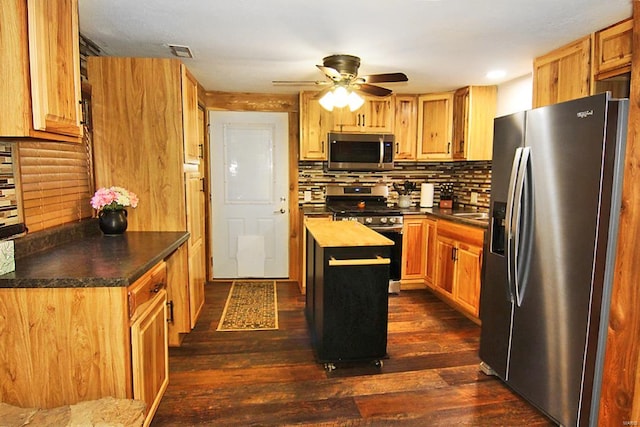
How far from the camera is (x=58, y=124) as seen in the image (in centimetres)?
160

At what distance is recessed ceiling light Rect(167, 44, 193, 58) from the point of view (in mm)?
2703

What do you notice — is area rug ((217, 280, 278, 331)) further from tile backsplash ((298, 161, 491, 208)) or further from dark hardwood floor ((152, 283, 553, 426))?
tile backsplash ((298, 161, 491, 208))

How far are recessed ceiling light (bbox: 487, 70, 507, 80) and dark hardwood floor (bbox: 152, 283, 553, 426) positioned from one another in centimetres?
231

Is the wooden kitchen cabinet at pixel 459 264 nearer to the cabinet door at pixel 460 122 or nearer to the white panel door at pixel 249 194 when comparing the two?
the cabinet door at pixel 460 122

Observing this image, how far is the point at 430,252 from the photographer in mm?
4082

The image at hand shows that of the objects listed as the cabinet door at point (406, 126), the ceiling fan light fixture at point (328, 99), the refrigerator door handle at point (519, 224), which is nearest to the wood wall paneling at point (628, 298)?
the refrigerator door handle at point (519, 224)

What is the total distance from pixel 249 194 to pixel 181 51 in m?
1.95

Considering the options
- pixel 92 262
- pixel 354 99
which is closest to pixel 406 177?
pixel 354 99

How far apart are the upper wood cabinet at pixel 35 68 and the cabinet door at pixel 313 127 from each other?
2.63 metres

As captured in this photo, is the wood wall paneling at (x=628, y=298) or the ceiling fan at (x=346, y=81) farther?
the ceiling fan at (x=346, y=81)

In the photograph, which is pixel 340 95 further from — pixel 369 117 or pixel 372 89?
pixel 369 117

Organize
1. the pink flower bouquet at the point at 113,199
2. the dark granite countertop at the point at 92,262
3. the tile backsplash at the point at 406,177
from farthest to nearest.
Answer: the tile backsplash at the point at 406,177 → the pink flower bouquet at the point at 113,199 → the dark granite countertop at the point at 92,262

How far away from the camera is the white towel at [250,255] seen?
14.8 ft

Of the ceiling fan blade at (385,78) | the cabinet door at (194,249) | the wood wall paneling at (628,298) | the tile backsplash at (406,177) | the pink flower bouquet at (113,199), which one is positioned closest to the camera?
the wood wall paneling at (628,298)
